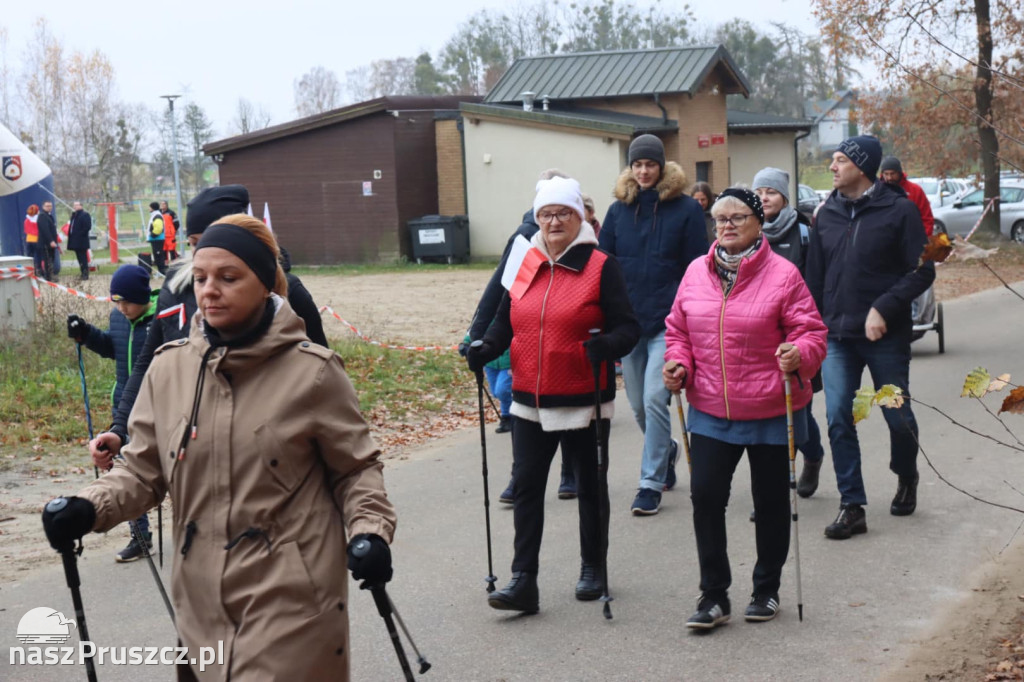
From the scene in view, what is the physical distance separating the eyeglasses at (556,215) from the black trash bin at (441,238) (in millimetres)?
25937

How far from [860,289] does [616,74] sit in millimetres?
28317

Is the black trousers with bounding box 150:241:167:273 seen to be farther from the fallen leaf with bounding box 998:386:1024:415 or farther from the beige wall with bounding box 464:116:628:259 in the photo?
the fallen leaf with bounding box 998:386:1024:415

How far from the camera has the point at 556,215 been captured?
19.1 ft

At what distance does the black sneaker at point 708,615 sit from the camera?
18.2ft

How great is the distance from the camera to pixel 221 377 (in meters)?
3.34

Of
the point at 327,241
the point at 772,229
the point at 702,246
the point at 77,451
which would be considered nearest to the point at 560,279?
the point at 702,246

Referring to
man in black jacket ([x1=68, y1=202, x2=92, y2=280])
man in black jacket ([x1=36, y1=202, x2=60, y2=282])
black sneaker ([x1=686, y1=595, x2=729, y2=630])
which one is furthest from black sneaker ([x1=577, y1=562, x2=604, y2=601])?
man in black jacket ([x1=68, y1=202, x2=92, y2=280])

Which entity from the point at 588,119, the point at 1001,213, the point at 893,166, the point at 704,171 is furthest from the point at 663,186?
the point at 1001,213

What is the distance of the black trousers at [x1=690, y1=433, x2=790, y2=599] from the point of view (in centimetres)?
557

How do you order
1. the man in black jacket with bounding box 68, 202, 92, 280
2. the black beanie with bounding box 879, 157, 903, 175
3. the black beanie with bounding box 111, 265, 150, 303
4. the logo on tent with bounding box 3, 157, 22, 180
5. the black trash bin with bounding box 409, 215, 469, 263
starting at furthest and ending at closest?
the black trash bin with bounding box 409, 215, 469, 263 < the man in black jacket with bounding box 68, 202, 92, 280 < the logo on tent with bounding box 3, 157, 22, 180 < the black beanie with bounding box 879, 157, 903, 175 < the black beanie with bounding box 111, 265, 150, 303

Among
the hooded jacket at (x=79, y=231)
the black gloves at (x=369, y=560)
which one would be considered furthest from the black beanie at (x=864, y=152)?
the hooded jacket at (x=79, y=231)

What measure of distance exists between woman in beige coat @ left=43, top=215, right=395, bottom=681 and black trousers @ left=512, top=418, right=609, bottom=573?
2.41 metres

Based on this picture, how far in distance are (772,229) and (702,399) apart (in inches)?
98.0

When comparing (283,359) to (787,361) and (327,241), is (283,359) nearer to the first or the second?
(787,361)
